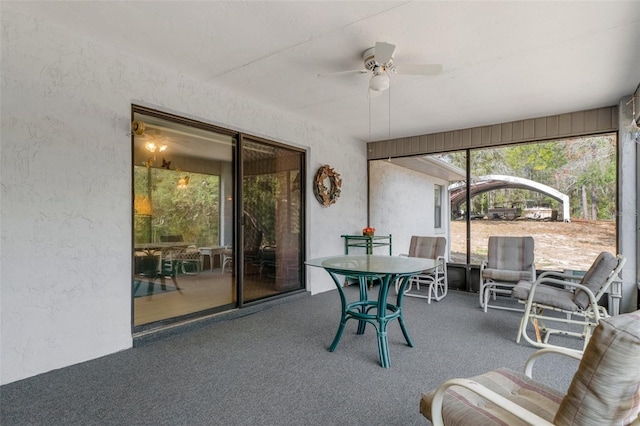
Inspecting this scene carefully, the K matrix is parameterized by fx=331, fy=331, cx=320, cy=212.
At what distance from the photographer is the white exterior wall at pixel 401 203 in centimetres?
640

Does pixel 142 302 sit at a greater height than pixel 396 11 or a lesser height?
lesser

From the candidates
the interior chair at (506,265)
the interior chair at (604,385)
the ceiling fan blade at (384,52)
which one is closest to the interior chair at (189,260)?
the ceiling fan blade at (384,52)

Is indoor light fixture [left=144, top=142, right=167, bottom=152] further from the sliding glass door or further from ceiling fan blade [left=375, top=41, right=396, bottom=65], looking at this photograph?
ceiling fan blade [left=375, top=41, right=396, bottom=65]

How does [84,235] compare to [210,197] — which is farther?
[210,197]

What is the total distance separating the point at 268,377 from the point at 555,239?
462 centimetres

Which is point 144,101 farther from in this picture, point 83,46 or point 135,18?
point 135,18

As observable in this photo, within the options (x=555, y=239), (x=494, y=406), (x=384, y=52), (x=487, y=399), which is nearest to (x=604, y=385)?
(x=487, y=399)

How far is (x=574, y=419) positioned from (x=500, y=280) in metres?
3.57

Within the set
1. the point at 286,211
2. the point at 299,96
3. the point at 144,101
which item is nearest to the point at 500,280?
the point at 286,211

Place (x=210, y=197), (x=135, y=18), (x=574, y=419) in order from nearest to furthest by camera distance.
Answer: (x=574, y=419) < (x=135, y=18) < (x=210, y=197)

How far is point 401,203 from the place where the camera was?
712 centimetres

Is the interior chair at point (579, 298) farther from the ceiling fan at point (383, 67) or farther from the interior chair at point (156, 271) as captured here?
the interior chair at point (156, 271)

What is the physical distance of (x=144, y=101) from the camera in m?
3.04

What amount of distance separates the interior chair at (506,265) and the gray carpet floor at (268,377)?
825 mm
